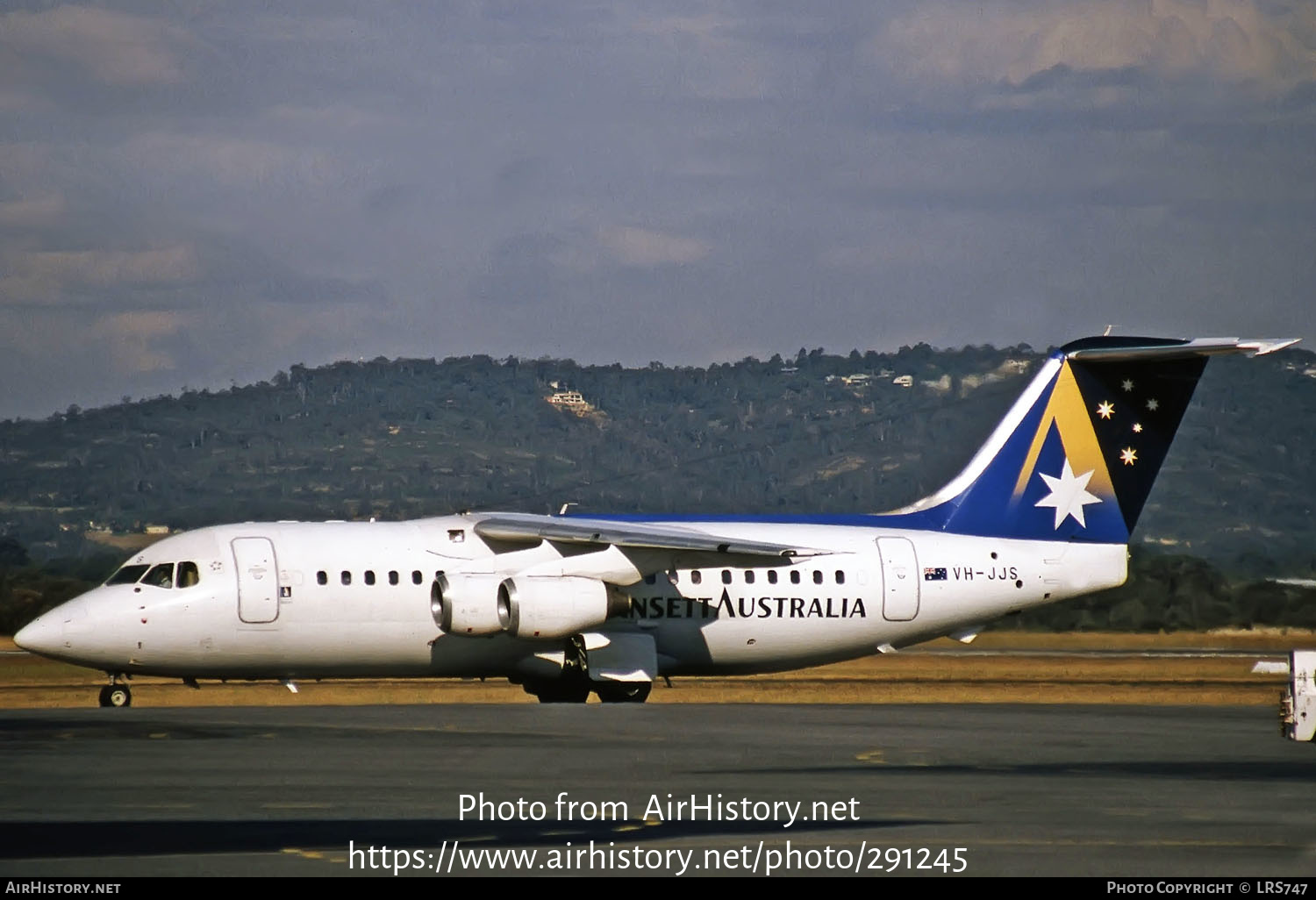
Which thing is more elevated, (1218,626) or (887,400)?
(887,400)

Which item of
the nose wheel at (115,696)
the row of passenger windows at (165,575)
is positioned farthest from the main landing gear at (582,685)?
the nose wheel at (115,696)

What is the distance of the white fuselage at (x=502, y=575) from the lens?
97.8 ft

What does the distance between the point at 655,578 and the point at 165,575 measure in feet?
25.1

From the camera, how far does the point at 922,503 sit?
113ft

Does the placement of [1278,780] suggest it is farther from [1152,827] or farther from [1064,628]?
[1064,628]

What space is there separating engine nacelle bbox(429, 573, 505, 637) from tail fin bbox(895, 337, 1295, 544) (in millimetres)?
8075

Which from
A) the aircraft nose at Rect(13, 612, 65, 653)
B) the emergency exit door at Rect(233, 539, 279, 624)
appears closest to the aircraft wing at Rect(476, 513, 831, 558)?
the emergency exit door at Rect(233, 539, 279, 624)

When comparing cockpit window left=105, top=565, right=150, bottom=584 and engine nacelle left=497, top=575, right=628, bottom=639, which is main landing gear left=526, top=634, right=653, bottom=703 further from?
cockpit window left=105, top=565, right=150, bottom=584

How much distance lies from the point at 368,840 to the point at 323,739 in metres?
7.50

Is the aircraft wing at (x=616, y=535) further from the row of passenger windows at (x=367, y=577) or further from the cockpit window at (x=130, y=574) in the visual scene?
the cockpit window at (x=130, y=574)

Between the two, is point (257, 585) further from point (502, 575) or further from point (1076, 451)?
point (1076, 451)

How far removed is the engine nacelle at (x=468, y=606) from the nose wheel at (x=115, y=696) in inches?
201

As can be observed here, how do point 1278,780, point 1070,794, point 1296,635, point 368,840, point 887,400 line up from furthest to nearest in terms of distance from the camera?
point 887,400 < point 1296,635 < point 1278,780 < point 1070,794 < point 368,840

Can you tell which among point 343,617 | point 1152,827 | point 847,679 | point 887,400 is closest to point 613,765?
point 1152,827
